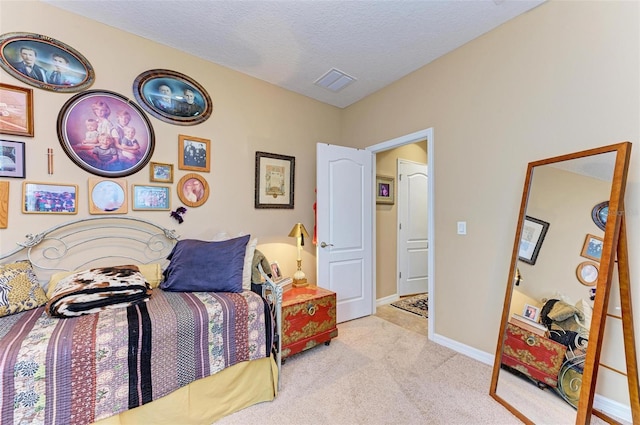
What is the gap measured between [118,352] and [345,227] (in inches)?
88.0

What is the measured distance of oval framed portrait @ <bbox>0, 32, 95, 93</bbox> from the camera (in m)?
1.80

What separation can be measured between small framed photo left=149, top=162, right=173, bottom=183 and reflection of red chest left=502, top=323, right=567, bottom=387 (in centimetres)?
291

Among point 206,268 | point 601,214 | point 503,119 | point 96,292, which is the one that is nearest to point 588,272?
point 601,214

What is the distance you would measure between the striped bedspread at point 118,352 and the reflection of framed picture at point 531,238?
183 centimetres

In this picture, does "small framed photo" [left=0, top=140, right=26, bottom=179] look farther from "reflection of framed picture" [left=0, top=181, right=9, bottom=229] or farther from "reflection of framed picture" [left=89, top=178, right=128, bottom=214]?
"reflection of framed picture" [left=89, top=178, right=128, bottom=214]

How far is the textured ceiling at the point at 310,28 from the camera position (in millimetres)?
1923

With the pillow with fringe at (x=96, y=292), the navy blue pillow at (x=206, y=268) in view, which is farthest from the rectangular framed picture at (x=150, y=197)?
the pillow with fringe at (x=96, y=292)

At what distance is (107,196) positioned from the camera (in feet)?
6.91

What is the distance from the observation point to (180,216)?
2418mm

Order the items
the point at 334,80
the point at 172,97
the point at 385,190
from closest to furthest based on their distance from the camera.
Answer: the point at 172,97, the point at 334,80, the point at 385,190

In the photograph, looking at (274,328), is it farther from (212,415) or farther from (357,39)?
(357,39)

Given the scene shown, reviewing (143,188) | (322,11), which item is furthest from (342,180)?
(143,188)

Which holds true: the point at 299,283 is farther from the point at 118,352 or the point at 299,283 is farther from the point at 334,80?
the point at 334,80

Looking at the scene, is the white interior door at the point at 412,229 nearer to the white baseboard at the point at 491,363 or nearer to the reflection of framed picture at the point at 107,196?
the white baseboard at the point at 491,363
